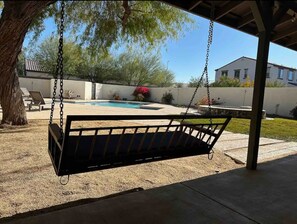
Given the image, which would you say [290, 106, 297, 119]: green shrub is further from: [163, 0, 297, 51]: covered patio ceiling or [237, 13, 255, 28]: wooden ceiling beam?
[237, 13, 255, 28]: wooden ceiling beam

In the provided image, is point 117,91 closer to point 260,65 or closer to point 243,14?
point 243,14

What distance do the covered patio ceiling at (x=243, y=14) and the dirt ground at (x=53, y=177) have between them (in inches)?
95.3

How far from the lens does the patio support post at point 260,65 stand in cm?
317

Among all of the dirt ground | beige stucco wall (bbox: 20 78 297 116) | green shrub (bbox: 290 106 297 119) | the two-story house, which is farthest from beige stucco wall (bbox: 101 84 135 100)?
the dirt ground

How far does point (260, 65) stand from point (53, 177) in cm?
331

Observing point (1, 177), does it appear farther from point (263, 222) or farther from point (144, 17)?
point (144, 17)

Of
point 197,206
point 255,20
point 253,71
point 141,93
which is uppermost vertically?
point 253,71

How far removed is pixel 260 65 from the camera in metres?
3.44

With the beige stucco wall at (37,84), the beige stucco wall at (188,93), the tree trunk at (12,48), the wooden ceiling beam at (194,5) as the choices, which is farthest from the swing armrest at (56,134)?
the beige stucco wall at (37,84)

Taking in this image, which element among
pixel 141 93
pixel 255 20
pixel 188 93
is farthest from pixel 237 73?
pixel 255 20

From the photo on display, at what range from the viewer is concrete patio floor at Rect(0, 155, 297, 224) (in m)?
2.16

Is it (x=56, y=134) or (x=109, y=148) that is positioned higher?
(x=56, y=134)

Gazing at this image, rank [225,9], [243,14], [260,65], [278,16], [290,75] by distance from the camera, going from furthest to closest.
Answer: [290,75] → [243,14] → [260,65] → [278,16] → [225,9]

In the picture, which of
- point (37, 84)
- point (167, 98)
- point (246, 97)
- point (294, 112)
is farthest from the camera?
point (167, 98)
